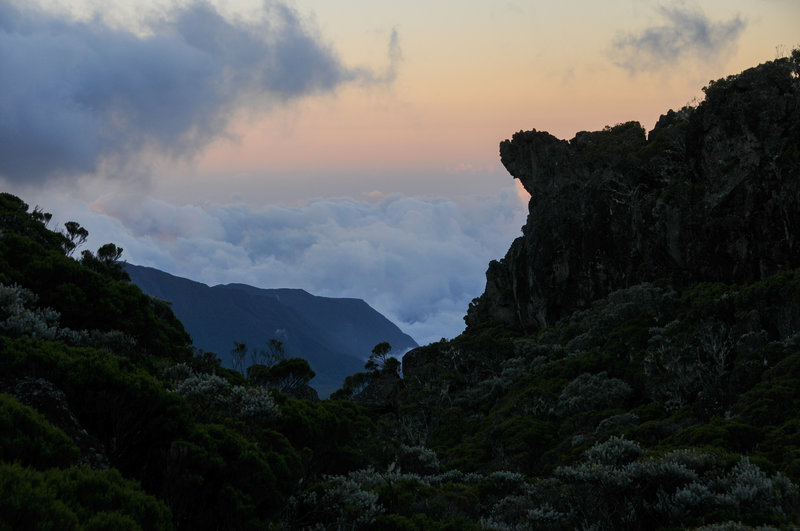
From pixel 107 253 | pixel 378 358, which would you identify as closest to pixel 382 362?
pixel 378 358

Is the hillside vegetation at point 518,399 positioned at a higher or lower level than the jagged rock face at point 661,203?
lower

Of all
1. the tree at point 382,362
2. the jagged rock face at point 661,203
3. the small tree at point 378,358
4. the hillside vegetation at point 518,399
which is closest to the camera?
the hillside vegetation at point 518,399

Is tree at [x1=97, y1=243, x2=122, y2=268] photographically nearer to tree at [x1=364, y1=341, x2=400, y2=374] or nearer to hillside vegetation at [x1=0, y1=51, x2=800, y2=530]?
hillside vegetation at [x1=0, y1=51, x2=800, y2=530]

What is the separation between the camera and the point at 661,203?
75812 mm

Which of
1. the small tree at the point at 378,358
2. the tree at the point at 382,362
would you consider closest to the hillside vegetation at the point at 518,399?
the tree at the point at 382,362

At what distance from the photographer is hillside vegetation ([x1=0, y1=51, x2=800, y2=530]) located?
13.8 metres

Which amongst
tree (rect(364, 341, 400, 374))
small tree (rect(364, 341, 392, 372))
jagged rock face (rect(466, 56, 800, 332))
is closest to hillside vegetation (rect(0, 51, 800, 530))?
jagged rock face (rect(466, 56, 800, 332))

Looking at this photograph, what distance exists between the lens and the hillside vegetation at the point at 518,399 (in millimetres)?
13789

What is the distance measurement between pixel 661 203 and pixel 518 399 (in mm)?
37118

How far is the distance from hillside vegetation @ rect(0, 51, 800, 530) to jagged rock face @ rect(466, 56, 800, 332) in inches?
13.1

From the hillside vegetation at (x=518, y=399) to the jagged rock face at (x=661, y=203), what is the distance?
33cm

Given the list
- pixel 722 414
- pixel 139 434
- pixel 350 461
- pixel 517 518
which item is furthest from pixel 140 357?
pixel 722 414

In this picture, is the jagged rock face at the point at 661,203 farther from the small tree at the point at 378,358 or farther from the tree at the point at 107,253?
the tree at the point at 107,253

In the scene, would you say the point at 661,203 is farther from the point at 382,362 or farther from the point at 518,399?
the point at 382,362
